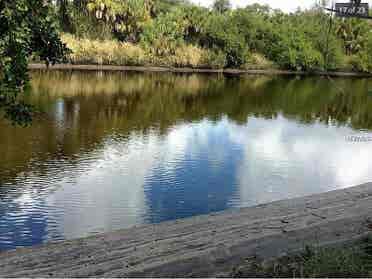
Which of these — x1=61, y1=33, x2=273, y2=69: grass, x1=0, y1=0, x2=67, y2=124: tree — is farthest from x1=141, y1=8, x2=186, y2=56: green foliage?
x1=0, y1=0, x2=67, y2=124: tree

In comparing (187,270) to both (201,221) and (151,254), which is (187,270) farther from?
(201,221)

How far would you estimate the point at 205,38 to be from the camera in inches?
3479

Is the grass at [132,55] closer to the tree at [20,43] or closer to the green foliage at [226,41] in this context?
the green foliage at [226,41]

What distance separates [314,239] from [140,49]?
2758 inches

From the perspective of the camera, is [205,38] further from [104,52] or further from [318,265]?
[318,265]

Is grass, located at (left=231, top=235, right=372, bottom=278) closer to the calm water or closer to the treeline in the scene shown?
the calm water

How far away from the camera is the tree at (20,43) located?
971cm

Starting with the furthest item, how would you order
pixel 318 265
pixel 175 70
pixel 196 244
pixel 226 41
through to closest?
pixel 226 41, pixel 175 70, pixel 196 244, pixel 318 265

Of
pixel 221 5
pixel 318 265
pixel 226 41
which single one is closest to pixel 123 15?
pixel 226 41

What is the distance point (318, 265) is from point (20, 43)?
6228 mm

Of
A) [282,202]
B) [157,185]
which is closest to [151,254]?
[282,202]

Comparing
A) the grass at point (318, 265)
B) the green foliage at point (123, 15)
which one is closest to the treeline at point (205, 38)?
the green foliage at point (123, 15)

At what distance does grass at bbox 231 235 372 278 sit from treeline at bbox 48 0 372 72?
6460cm

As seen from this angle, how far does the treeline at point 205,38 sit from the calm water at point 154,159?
1222 inches
